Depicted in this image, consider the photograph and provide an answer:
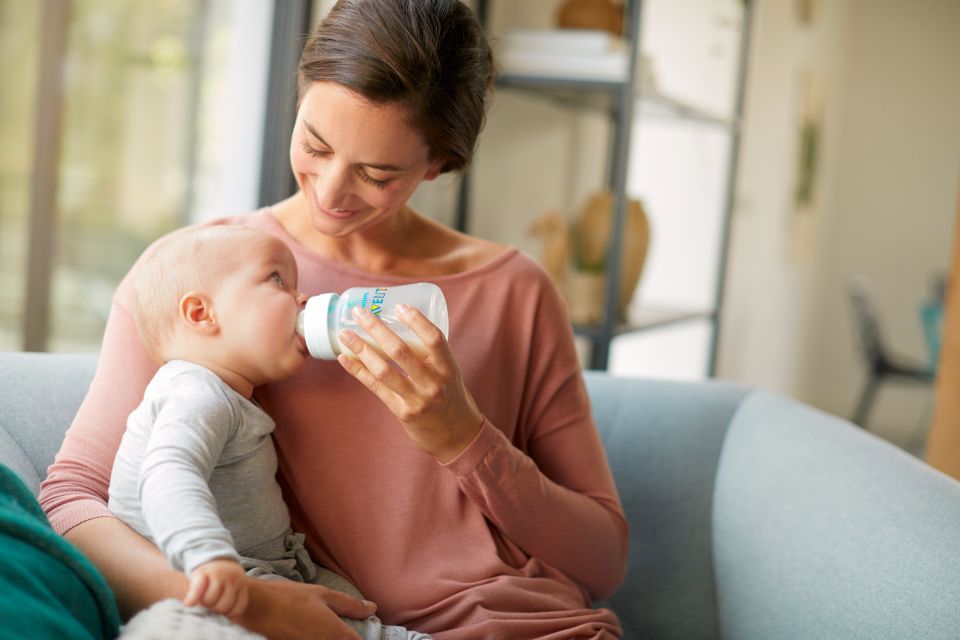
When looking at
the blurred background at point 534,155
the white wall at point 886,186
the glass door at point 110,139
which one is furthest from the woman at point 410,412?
the white wall at point 886,186

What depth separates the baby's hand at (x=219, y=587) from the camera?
84 centimetres

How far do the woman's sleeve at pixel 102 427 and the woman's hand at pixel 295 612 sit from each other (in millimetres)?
212

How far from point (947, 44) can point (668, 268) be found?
13.9ft

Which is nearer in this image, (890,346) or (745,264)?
(745,264)

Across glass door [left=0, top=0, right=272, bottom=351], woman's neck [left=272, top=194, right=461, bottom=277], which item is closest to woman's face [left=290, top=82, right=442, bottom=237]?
woman's neck [left=272, top=194, right=461, bottom=277]

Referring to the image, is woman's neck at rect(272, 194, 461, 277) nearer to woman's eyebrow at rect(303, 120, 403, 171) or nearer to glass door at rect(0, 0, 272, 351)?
woman's eyebrow at rect(303, 120, 403, 171)

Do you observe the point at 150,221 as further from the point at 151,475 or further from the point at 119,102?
the point at 151,475

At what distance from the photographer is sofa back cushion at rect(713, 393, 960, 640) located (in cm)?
124

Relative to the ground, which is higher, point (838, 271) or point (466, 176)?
point (466, 176)

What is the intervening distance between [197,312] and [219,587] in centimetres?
37

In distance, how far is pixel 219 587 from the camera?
0.85m

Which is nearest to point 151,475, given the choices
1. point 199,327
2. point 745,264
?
point 199,327

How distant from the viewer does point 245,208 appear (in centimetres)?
248

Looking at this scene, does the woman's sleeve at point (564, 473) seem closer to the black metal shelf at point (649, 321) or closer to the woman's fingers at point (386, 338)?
the woman's fingers at point (386, 338)
